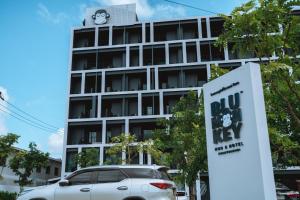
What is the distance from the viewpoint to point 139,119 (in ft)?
134

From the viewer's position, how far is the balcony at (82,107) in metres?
42.4

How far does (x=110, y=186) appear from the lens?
9.71m

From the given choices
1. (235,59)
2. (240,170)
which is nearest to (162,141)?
(240,170)

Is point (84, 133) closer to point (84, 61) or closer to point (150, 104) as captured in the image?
point (150, 104)

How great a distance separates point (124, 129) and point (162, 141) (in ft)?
61.1

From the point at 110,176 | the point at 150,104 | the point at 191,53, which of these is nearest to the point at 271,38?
the point at 110,176

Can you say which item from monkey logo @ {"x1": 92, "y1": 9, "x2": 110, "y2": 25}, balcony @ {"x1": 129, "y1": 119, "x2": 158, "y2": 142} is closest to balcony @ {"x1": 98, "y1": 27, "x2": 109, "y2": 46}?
monkey logo @ {"x1": 92, "y1": 9, "x2": 110, "y2": 25}

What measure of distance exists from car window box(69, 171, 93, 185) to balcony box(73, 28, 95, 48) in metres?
37.5

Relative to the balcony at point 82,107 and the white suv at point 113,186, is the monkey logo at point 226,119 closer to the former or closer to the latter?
the white suv at point 113,186

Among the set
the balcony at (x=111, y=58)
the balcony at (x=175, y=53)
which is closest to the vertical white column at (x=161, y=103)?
the balcony at (x=175, y=53)

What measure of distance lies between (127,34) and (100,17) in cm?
431

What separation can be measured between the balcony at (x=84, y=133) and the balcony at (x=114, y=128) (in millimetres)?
1018

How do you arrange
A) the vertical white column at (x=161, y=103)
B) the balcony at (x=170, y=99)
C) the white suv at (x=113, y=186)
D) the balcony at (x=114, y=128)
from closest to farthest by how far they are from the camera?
the white suv at (x=113, y=186)
the vertical white column at (x=161, y=103)
the balcony at (x=114, y=128)
the balcony at (x=170, y=99)

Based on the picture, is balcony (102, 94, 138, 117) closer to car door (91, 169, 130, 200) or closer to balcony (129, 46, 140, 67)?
balcony (129, 46, 140, 67)
